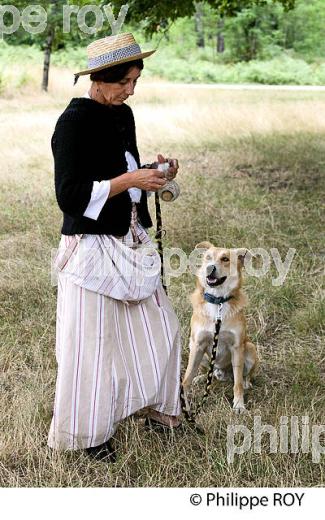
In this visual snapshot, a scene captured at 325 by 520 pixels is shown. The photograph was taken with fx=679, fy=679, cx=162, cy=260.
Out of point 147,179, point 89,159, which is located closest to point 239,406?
point 147,179

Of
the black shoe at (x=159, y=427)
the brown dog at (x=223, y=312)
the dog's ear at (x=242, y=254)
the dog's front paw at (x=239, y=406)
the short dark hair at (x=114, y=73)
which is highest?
the short dark hair at (x=114, y=73)

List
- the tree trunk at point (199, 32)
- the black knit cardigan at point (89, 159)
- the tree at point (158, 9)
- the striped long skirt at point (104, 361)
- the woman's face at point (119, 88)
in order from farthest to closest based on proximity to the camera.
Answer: the tree trunk at point (199, 32), the tree at point (158, 9), the striped long skirt at point (104, 361), the woman's face at point (119, 88), the black knit cardigan at point (89, 159)

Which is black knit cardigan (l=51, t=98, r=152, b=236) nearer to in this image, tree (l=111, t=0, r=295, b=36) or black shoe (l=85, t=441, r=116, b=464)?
black shoe (l=85, t=441, r=116, b=464)

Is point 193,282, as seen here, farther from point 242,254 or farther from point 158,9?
point 158,9

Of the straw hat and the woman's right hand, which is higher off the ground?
the straw hat

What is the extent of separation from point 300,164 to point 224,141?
2.08 meters

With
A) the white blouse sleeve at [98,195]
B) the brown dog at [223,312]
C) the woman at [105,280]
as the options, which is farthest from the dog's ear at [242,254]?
the white blouse sleeve at [98,195]

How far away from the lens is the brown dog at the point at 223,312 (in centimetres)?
385

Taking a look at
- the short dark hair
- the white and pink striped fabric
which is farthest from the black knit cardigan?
the white and pink striped fabric

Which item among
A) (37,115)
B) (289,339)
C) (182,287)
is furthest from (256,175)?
(37,115)

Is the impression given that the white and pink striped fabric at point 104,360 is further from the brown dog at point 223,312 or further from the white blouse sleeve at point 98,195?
the brown dog at point 223,312

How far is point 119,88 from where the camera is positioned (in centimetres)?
300

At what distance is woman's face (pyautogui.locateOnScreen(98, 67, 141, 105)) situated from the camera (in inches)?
117

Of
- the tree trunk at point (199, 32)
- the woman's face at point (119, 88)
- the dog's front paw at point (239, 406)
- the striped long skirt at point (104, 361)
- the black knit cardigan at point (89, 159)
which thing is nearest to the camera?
the black knit cardigan at point (89, 159)
